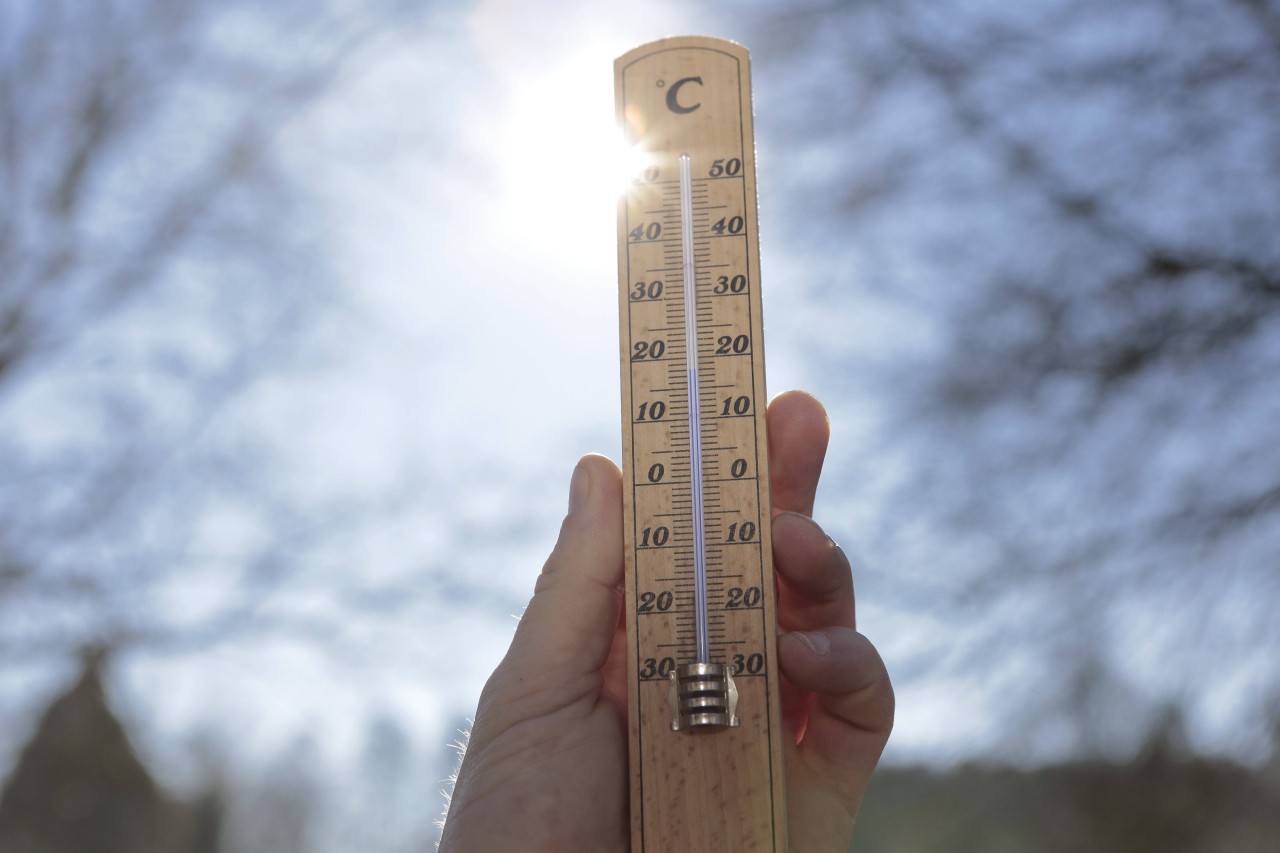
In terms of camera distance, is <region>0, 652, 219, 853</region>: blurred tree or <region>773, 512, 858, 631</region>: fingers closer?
<region>773, 512, 858, 631</region>: fingers

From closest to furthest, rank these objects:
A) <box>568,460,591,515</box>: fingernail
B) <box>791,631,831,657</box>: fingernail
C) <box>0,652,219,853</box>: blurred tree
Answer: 1. <box>791,631,831,657</box>: fingernail
2. <box>568,460,591,515</box>: fingernail
3. <box>0,652,219,853</box>: blurred tree

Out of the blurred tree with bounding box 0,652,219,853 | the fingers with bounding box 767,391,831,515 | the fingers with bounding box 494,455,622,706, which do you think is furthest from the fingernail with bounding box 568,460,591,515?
the blurred tree with bounding box 0,652,219,853

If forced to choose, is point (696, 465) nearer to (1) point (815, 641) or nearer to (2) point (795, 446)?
(2) point (795, 446)

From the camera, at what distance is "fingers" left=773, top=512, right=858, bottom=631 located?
8.63ft

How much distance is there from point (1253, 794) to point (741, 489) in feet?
12.4

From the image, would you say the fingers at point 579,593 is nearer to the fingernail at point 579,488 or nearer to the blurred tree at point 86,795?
the fingernail at point 579,488

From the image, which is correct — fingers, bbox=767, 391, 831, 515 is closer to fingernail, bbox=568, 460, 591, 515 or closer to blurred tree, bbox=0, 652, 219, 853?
fingernail, bbox=568, 460, 591, 515

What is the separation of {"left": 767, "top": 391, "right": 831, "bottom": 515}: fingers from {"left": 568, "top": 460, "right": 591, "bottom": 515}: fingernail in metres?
0.46

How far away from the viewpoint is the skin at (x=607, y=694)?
8.20 feet

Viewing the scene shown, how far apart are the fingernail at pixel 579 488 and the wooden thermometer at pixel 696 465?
106mm

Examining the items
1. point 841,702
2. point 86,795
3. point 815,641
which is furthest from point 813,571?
point 86,795

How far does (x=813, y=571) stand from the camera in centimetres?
263

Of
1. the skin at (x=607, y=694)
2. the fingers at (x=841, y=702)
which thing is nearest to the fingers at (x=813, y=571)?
the skin at (x=607, y=694)

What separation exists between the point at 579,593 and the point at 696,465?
422 millimetres
